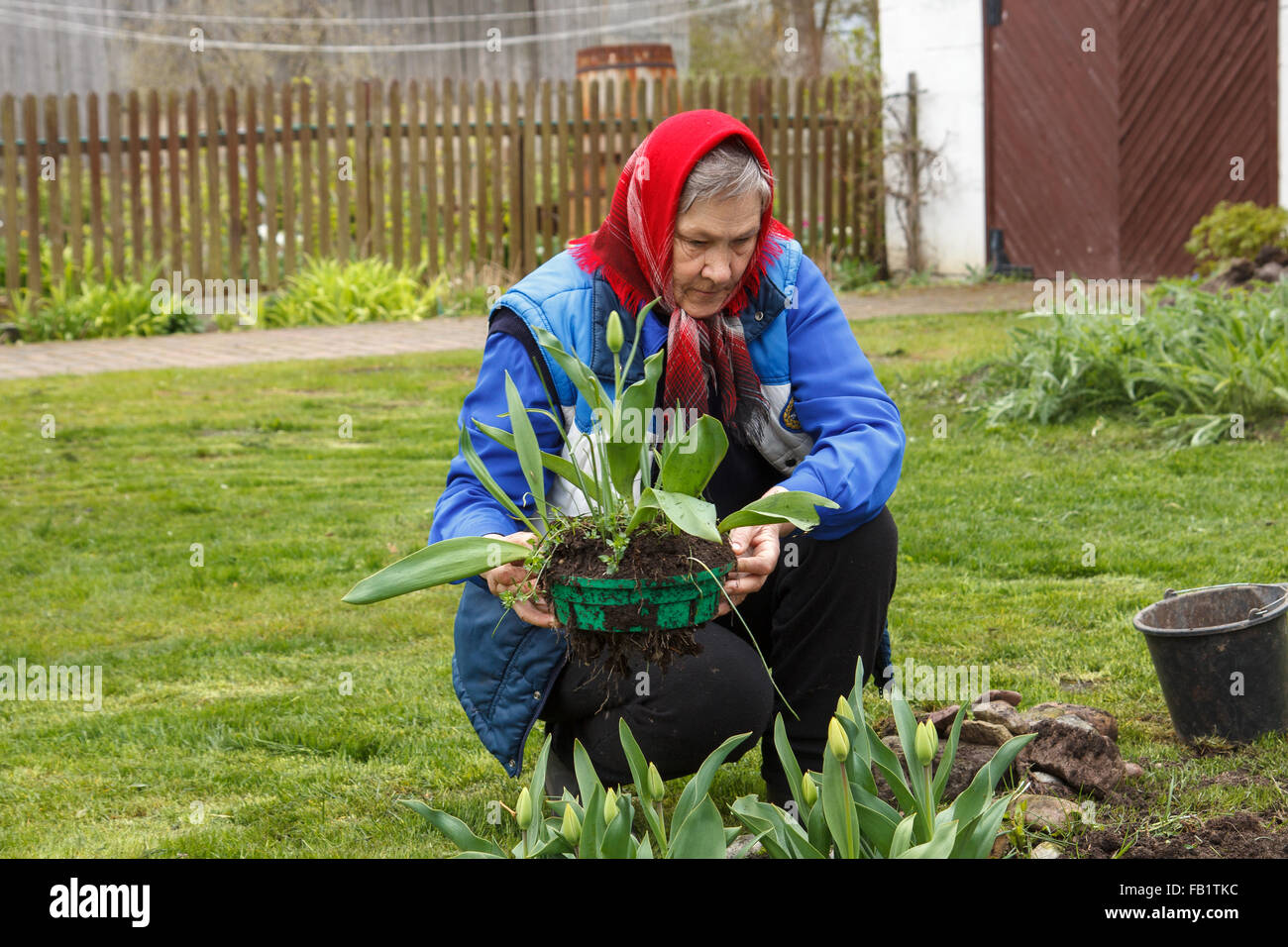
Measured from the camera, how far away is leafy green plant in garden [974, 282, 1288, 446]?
19.4ft

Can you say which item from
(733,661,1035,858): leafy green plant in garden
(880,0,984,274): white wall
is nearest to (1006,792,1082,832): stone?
(733,661,1035,858): leafy green plant in garden

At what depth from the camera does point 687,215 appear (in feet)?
8.16

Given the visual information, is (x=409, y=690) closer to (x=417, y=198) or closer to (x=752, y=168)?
(x=752, y=168)

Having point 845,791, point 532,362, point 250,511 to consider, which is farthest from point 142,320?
point 845,791

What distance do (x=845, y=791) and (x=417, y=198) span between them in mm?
10198

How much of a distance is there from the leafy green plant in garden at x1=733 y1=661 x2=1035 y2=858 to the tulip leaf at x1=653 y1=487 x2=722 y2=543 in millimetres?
310

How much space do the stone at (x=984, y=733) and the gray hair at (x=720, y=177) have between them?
1.16 metres

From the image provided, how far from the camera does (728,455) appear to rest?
279 cm

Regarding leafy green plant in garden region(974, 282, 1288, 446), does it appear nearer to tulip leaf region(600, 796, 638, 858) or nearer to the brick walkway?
the brick walkway
